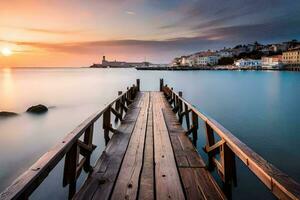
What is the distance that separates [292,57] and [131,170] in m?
144

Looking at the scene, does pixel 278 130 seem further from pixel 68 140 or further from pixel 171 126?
pixel 68 140

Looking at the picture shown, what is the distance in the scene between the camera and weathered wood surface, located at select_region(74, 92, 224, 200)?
11.4 feet

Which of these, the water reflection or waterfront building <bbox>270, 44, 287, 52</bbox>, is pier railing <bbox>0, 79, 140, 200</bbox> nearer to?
the water reflection

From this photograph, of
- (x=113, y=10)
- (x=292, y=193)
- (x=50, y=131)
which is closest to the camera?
(x=292, y=193)

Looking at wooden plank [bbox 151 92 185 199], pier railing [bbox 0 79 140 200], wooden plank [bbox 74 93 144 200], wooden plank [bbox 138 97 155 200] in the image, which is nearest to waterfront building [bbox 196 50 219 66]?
wooden plank [bbox 151 92 185 199]

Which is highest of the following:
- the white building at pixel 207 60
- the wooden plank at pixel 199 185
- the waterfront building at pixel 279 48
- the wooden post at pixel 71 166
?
the waterfront building at pixel 279 48

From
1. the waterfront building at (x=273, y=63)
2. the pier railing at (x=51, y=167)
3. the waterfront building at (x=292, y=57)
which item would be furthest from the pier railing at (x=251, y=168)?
the waterfront building at (x=273, y=63)

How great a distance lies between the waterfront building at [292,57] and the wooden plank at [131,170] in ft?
443

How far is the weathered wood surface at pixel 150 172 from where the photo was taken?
3467mm

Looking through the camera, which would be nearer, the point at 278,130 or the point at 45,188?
the point at 45,188

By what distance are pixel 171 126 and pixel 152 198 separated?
15.0ft

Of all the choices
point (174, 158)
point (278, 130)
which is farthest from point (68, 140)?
point (278, 130)

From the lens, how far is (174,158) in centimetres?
492

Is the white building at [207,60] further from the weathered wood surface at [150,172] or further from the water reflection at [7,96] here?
the weathered wood surface at [150,172]
